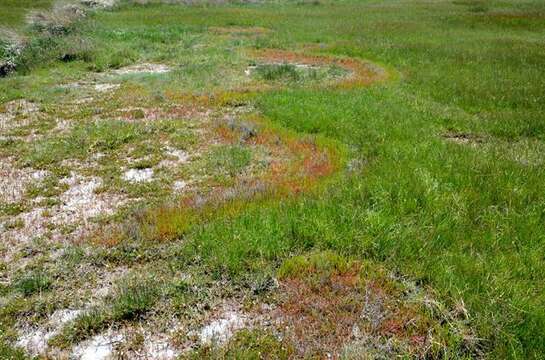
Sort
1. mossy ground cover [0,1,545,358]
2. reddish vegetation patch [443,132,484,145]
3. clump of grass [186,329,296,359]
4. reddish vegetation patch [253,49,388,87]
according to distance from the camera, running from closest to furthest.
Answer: clump of grass [186,329,296,359], mossy ground cover [0,1,545,358], reddish vegetation patch [443,132,484,145], reddish vegetation patch [253,49,388,87]

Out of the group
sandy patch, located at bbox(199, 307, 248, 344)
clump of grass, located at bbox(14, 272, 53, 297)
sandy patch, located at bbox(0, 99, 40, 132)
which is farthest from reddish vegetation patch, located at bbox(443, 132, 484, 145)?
sandy patch, located at bbox(0, 99, 40, 132)

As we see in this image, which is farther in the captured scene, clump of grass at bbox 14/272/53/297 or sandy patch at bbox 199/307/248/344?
clump of grass at bbox 14/272/53/297

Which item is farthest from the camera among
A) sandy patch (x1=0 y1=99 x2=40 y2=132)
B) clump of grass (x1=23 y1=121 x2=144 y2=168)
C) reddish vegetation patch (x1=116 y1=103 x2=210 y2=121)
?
reddish vegetation patch (x1=116 y1=103 x2=210 y2=121)

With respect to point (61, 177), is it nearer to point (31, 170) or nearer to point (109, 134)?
point (31, 170)

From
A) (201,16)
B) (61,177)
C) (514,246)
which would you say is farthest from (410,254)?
(201,16)

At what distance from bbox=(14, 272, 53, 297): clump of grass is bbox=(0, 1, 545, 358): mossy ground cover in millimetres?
30

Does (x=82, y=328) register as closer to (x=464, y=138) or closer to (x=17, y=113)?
(x=464, y=138)

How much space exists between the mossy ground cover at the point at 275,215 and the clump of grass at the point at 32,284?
1.2 inches

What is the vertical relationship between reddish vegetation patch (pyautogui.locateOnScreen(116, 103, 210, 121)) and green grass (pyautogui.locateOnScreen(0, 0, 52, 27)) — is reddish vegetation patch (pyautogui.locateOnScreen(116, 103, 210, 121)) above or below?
below

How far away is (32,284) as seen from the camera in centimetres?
671

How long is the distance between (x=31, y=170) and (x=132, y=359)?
7.83m

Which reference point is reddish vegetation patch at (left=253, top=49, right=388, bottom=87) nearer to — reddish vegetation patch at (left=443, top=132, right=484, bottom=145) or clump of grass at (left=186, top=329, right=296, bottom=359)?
reddish vegetation patch at (left=443, top=132, right=484, bottom=145)

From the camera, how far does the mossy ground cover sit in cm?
581

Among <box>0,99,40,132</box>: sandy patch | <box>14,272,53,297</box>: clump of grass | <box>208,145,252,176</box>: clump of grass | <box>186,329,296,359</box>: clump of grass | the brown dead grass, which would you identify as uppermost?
the brown dead grass
